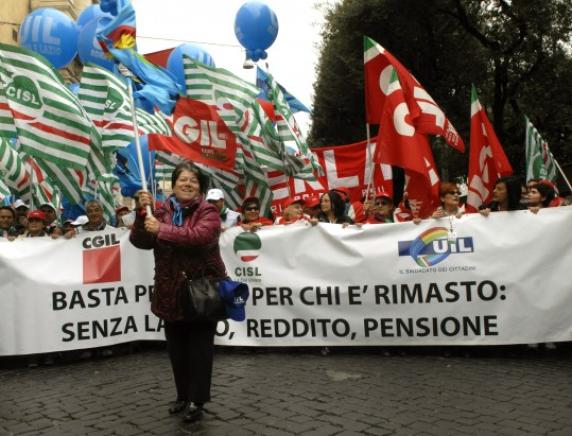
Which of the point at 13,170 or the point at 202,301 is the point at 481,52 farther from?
the point at 202,301

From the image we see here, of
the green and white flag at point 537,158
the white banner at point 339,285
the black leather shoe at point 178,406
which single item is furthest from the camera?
the green and white flag at point 537,158

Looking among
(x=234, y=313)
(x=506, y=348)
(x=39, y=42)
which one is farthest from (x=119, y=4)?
(x=39, y=42)

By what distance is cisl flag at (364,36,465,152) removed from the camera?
724 centimetres

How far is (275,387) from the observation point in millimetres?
5078

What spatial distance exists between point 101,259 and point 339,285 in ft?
8.16

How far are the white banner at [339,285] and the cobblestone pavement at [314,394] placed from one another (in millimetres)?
239

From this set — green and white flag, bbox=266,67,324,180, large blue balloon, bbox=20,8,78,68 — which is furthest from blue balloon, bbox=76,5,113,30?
green and white flag, bbox=266,67,324,180

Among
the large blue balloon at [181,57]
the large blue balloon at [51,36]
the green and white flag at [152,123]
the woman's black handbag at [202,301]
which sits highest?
the large blue balloon at [51,36]

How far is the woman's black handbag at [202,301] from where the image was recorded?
4016mm

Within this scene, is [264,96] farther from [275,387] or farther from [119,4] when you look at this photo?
[275,387]

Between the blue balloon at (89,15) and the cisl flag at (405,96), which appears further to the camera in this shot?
the blue balloon at (89,15)

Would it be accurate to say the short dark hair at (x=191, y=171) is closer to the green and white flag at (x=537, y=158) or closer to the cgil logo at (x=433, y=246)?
the cgil logo at (x=433, y=246)

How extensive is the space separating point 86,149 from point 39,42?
8657mm

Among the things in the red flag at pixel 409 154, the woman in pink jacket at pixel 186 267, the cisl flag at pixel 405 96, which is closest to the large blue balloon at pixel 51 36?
the cisl flag at pixel 405 96
